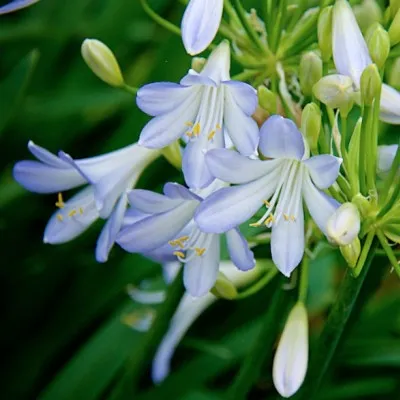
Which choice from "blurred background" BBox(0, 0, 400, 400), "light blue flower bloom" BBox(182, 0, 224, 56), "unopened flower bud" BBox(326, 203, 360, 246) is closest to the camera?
"unopened flower bud" BBox(326, 203, 360, 246)

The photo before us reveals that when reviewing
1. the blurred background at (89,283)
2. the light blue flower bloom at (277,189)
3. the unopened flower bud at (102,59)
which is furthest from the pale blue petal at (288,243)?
the blurred background at (89,283)

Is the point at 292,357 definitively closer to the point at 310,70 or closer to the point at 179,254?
the point at 179,254

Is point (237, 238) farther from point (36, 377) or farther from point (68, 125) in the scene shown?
point (68, 125)

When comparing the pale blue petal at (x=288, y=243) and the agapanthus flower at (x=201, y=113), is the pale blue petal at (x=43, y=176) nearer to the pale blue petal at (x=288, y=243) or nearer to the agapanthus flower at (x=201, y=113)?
the agapanthus flower at (x=201, y=113)

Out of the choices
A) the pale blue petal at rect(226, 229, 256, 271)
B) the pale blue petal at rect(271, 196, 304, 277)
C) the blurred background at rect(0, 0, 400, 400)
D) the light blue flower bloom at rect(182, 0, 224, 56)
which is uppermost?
the light blue flower bloom at rect(182, 0, 224, 56)

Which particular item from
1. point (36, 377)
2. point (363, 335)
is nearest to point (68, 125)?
point (36, 377)

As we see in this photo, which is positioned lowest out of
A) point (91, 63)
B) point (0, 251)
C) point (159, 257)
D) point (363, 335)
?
point (363, 335)

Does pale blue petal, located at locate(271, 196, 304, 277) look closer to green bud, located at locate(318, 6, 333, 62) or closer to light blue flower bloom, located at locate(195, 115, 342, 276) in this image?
light blue flower bloom, located at locate(195, 115, 342, 276)

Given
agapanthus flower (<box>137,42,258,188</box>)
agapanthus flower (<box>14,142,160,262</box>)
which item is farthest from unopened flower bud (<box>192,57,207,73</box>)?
agapanthus flower (<box>14,142,160,262</box>)
